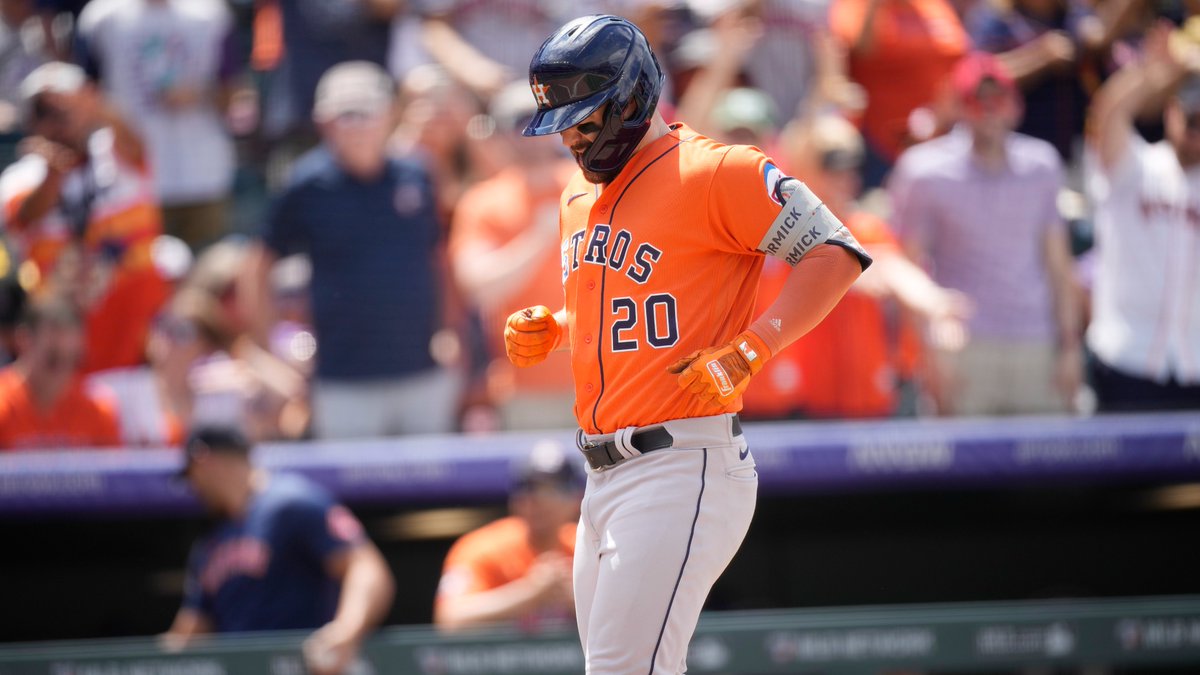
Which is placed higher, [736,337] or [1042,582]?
[736,337]

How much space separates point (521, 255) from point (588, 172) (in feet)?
9.22

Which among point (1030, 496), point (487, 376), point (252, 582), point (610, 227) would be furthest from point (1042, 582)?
point (610, 227)

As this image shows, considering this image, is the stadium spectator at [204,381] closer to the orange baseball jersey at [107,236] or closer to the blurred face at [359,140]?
the orange baseball jersey at [107,236]

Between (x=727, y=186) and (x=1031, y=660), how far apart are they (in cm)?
315

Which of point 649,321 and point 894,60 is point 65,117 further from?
point 649,321

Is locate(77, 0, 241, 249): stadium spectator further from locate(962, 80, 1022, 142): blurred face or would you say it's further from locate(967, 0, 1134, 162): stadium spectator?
locate(967, 0, 1134, 162): stadium spectator

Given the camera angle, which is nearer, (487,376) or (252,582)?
(252,582)

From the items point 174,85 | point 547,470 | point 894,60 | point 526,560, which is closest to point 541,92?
point 547,470

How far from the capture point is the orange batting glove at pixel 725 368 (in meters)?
2.79

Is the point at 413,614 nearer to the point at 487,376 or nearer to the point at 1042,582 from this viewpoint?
the point at 487,376

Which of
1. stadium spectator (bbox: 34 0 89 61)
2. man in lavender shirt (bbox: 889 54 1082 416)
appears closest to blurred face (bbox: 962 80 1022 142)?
man in lavender shirt (bbox: 889 54 1082 416)

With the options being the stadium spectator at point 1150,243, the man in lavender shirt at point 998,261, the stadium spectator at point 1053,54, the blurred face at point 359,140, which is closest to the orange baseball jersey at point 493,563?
the blurred face at point 359,140

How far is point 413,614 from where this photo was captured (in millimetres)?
6461

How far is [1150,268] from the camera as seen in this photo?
6.08 meters
